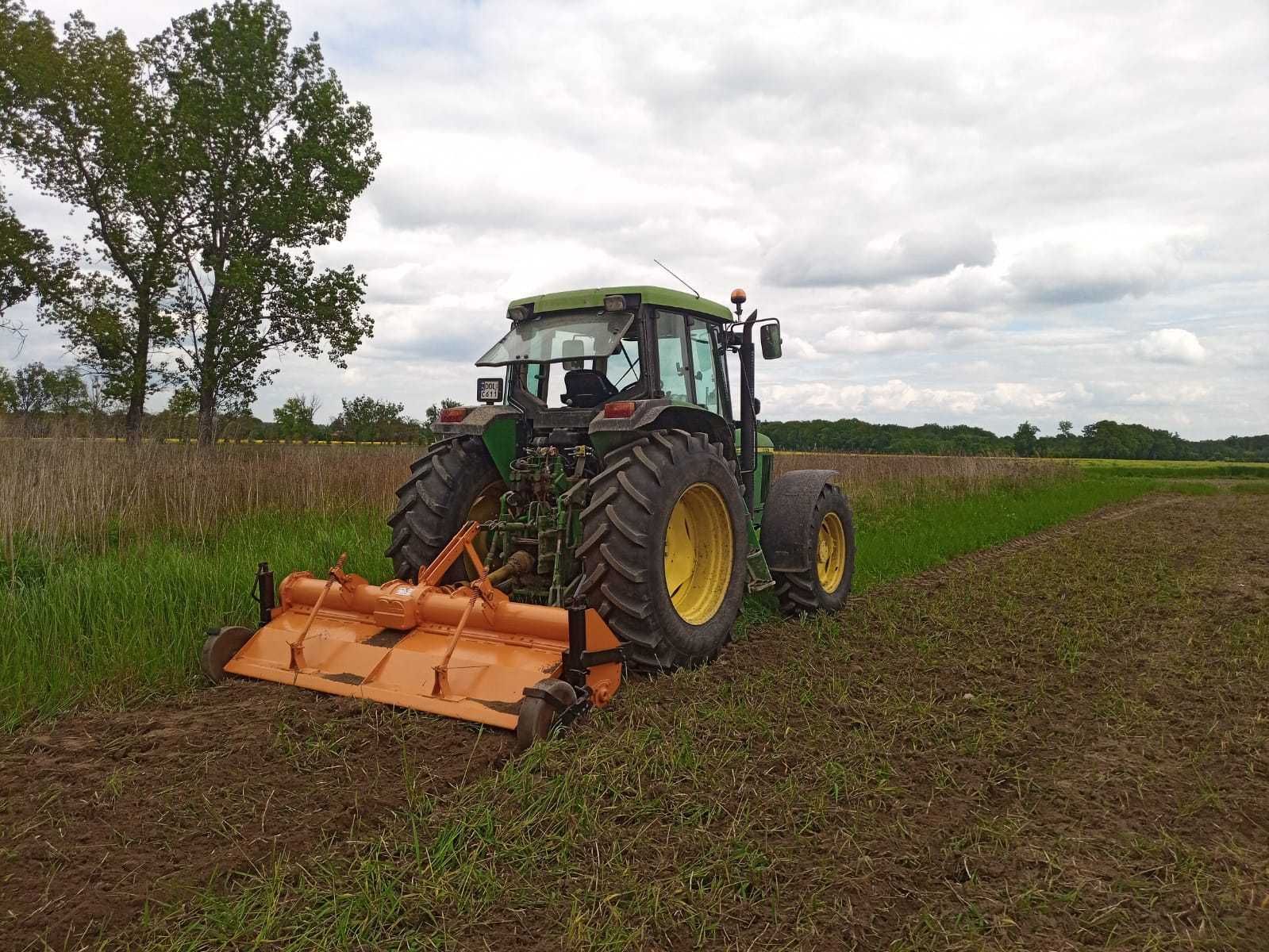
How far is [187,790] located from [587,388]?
3.22m

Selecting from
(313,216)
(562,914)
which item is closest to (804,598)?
(562,914)

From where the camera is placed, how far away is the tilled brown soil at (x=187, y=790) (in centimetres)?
253

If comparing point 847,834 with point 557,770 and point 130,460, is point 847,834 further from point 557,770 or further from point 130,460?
point 130,460

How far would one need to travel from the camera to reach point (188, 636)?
198 inches

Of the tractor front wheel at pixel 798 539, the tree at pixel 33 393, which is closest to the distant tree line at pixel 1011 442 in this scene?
Answer: the tractor front wheel at pixel 798 539

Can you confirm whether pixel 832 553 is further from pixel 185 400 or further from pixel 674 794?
pixel 185 400

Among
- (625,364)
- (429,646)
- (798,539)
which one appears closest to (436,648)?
(429,646)

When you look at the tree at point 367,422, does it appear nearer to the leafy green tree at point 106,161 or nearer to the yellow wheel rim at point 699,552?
the leafy green tree at point 106,161

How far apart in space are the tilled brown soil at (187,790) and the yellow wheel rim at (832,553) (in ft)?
12.1

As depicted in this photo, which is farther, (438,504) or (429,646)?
(438,504)

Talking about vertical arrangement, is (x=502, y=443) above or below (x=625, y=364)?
below

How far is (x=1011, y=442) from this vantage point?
2452 centimetres

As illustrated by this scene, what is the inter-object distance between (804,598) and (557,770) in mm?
3236

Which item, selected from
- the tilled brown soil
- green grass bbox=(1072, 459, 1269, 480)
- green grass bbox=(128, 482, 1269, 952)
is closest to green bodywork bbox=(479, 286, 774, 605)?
green grass bbox=(128, 482, 1269, 952)
